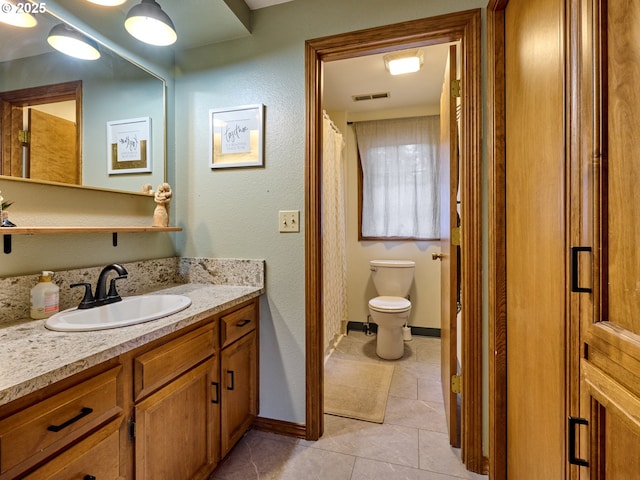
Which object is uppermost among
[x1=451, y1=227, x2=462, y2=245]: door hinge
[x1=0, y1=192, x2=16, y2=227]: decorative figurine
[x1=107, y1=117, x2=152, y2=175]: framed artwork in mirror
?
[x1=107, y1=117, x2=152, y2=175]: framed artwork in mirror

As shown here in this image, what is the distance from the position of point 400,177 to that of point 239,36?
1.96m

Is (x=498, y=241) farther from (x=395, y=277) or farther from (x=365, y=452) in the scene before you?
(x=395, y=277)

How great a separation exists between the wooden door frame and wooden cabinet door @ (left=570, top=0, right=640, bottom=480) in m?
0.71

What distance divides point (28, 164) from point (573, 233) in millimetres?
1744

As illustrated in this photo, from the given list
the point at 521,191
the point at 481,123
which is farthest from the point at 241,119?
the point at 521,191

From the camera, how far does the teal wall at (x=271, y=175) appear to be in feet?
5.22

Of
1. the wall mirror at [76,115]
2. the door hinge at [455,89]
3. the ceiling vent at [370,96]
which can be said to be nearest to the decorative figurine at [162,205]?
the wall mirror at [76,115]

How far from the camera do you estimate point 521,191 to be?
1.08 m

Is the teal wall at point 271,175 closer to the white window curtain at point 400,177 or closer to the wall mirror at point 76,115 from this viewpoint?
the wall mirror at point 76,115

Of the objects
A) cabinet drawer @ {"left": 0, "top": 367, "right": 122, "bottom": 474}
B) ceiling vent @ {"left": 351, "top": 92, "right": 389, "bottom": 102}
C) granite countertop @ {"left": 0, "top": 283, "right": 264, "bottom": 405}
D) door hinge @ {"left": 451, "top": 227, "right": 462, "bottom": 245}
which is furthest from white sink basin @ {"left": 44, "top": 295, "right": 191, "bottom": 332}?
ceiling vent @ {"left": 351, "top": 92, "right": 389, "bottom": 102}

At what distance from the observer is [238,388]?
1.48m

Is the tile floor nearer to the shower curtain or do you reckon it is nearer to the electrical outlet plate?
the shower curtain

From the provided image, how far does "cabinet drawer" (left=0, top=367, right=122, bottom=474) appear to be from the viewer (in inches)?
24.1

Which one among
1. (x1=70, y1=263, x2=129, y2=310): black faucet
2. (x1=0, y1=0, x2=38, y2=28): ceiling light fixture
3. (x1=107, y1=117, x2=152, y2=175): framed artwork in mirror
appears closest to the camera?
(x1=0, y1=0, x2=38, y2=28): ceiling light fixture
